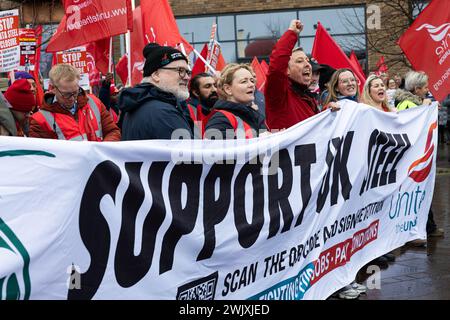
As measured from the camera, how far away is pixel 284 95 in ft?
18.4

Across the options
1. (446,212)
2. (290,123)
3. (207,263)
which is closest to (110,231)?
(207,263)

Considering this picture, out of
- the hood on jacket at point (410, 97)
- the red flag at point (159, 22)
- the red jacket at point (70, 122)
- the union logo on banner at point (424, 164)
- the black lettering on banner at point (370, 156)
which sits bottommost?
the union logo on banner at point (424, 164)

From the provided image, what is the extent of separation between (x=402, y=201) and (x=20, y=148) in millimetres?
4860

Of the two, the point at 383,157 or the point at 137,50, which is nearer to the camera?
the point at 383,157

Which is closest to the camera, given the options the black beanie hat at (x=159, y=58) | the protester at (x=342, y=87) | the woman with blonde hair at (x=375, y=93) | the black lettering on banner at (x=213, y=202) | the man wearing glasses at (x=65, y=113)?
the black lettering on banner at (x=213, y=202)

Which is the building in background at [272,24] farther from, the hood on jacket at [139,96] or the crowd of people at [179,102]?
the hood on jacket at [139,96]

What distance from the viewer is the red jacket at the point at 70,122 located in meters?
5.76

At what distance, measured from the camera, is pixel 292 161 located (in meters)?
4.88

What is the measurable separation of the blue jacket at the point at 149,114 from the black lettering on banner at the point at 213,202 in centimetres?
39

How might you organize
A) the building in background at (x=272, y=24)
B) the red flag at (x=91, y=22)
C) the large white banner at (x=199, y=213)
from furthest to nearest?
the building in background at (x=272, y=24) < the red flag at (x=91, y=22) < the large white banner at (x=199, y=213)

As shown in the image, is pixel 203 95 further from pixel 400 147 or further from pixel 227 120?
pixel 227 120

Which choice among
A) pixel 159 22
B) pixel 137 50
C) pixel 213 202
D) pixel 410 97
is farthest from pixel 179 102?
pixel 137 50

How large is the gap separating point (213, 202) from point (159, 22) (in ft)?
19.9

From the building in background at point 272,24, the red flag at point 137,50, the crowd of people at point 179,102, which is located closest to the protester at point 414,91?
the crowd of people at point 179,102
